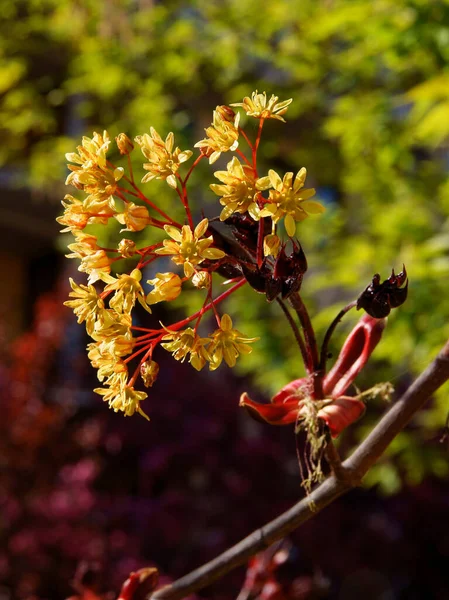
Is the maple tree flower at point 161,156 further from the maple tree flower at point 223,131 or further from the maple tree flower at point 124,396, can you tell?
the maple tree flower at point 124,396

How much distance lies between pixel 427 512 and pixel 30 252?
6.74 meters

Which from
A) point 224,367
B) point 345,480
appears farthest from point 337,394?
point 224,367

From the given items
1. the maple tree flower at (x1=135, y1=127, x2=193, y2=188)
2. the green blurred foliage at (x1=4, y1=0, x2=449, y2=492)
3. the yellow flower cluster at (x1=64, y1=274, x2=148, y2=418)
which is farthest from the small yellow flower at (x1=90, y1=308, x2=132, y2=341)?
the green blurred foliage at (x1=4, y1=0, x2=449, y2=492)

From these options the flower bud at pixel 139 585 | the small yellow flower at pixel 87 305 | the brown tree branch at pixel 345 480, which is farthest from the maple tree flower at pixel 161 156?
the flower bud at pixel 139 585

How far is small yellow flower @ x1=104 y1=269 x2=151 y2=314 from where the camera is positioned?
1.86 ft

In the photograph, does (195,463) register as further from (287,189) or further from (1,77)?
(287,189)

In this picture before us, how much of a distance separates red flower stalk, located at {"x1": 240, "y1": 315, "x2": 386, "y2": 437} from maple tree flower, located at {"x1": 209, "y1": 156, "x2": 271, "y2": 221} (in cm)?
16

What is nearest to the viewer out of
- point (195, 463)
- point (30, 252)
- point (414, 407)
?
point (414, 407)

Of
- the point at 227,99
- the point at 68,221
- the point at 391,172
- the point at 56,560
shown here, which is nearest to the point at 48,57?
the point at 227,99

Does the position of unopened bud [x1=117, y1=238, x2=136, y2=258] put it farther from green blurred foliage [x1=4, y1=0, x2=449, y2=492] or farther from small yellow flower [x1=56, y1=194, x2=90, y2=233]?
green blurred foliage [x1=4, y1=0, x2=449, y2=492]

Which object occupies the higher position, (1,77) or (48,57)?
(48,57)

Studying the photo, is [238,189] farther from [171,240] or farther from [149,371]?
[149,371]

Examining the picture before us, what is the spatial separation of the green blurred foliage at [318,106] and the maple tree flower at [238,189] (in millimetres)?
1413

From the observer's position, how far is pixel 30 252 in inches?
375
